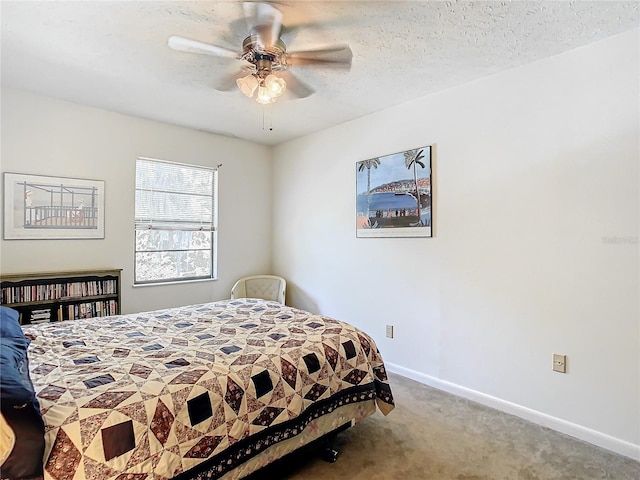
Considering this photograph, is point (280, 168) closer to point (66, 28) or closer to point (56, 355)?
point (66, 28)

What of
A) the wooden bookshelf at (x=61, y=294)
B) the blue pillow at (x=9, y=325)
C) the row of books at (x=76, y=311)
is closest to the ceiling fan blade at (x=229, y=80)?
the wooden bookshelf at (x=61, y=294)

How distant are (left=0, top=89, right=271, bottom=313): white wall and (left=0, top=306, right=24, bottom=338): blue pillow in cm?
127

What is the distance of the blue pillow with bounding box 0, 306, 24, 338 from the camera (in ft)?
5.63

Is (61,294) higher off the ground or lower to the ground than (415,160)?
lower

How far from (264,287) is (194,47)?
3.03 m

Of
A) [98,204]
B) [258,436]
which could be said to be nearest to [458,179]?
[258,436]

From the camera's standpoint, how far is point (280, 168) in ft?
15.5

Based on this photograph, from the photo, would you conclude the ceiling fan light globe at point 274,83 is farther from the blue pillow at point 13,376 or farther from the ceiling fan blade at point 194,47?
the blue pillow at point 13,376

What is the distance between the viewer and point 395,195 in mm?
3350

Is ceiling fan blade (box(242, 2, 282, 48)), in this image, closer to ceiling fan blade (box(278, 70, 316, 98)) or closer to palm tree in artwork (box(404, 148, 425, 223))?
ceiling fan blade (box(278, 70, 316, 98))

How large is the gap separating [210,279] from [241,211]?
92 centimetres

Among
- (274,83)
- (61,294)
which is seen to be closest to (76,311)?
(61,294)

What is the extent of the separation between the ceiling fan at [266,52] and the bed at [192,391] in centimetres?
151

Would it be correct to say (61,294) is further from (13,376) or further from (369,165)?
(369,165)
